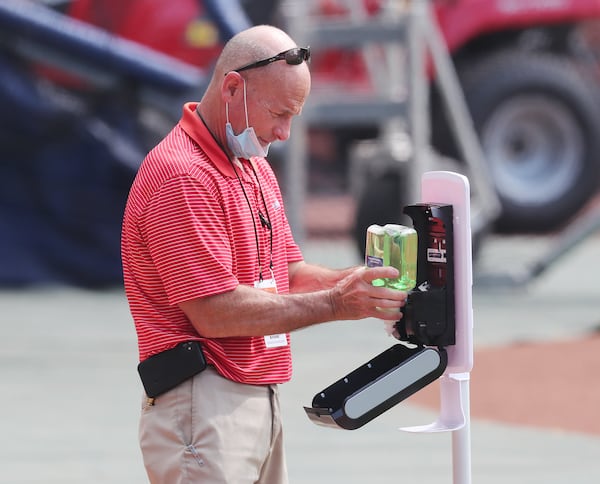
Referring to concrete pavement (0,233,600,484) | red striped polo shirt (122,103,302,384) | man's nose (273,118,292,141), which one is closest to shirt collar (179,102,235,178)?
red striped polo shirt (122,103,302,384)

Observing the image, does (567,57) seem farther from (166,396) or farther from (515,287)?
(166,396)

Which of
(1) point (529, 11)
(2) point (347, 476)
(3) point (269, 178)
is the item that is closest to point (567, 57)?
(1) point (529, 11)

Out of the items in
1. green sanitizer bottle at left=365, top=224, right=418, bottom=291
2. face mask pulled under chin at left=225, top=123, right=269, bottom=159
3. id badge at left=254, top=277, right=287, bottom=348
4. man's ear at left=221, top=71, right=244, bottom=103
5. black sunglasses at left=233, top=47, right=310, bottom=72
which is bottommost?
id badge at left=254, top=277, right=287, bottom=348

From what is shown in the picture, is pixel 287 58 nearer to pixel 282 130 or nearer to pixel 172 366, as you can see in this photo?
pixel 282 130

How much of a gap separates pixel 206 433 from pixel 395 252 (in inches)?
25.6

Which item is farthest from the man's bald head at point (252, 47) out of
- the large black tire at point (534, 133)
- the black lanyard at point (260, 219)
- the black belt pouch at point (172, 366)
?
the large black tire at point (534, 133)

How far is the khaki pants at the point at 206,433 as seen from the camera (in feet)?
12.0

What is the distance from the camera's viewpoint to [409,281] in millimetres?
3543

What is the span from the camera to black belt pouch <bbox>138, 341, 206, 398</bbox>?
3.66 m

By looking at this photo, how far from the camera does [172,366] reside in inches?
145

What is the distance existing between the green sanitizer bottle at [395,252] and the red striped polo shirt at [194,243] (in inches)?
13.7

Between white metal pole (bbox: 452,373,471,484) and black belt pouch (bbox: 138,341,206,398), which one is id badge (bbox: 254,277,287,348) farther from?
white metal pole (bbox: 452,373,471,484)

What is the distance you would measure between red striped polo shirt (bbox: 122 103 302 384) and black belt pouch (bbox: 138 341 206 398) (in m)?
0.03

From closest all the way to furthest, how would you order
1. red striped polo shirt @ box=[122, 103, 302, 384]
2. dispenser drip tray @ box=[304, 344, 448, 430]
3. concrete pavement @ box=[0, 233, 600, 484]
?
dispenser drip tray @ box=[304, 344, 448, 430]
red striped polo shirt @ box=[122, 103, 302, 384]
concrete pavement @ box=[0, 233, 600, 484]
